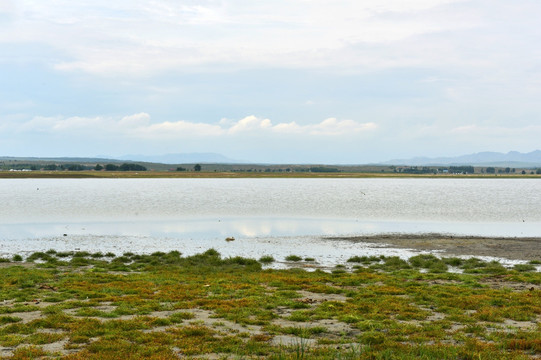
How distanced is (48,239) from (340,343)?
31089mm

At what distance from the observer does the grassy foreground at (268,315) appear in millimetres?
9922

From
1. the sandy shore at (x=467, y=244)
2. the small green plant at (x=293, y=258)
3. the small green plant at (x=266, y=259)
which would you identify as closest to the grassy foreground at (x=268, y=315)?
the small green plant at (x=266, y=259)

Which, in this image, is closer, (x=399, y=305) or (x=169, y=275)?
(x=399, y=305)

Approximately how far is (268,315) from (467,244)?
25043 mm

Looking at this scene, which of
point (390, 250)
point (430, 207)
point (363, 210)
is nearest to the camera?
point (390, 250)

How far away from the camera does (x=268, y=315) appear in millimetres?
12953

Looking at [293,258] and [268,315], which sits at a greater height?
[268,315]

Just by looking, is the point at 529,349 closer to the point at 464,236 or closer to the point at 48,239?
the point at 464,236

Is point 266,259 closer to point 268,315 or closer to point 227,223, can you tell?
point 268,315

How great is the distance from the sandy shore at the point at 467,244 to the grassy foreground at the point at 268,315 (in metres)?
8.14

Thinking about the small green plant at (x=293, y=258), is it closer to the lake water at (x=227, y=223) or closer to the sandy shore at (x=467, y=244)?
the lake water at (x=227, y=223)

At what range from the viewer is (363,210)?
61406 millimetres

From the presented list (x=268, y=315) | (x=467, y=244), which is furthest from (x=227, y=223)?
(x=268, y=315)

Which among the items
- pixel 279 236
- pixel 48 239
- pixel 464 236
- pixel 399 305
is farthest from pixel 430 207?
pixel 399 305
